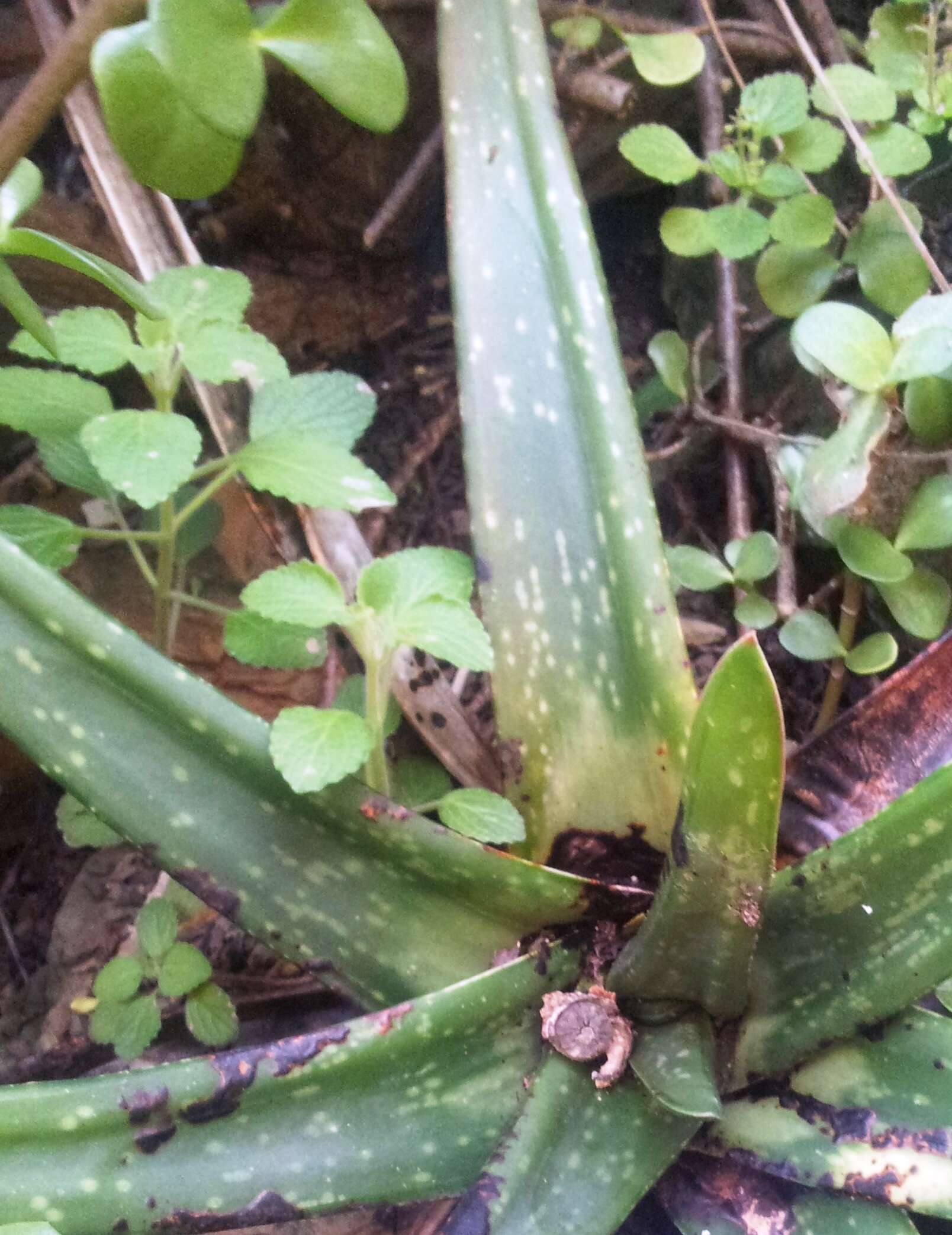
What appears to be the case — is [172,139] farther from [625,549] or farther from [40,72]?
[625,549]

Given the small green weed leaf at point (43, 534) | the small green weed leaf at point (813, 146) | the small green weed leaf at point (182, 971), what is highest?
the small green weed leaf at point (813, 146)

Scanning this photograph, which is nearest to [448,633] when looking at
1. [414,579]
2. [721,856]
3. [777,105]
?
[414,579]

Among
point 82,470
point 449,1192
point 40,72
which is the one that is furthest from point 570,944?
point 40,72

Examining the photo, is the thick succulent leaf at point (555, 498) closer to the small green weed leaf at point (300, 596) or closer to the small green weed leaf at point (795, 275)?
the small green weed leaf at point (300, 596)

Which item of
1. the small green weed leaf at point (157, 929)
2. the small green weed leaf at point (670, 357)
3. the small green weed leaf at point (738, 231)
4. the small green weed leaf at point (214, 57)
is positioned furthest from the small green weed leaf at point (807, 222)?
the small green weed leaf at point (157, 929)

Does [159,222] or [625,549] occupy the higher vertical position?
[159,222]
